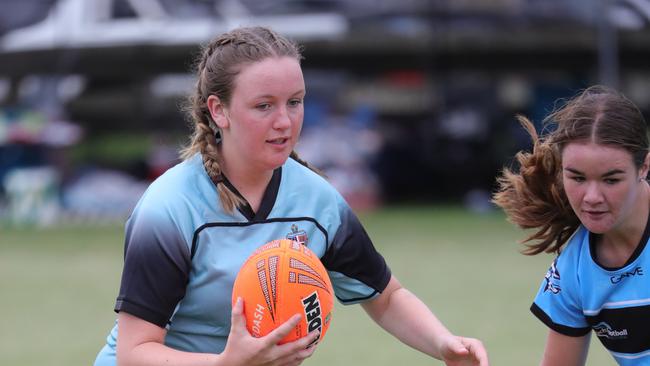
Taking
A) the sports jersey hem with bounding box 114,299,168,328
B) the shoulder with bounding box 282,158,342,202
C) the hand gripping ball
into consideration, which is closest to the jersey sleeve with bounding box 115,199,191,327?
the sports jersey hem with bounding box 114,299,168,328

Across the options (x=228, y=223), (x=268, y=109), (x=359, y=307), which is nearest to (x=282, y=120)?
(x=268, y=109)

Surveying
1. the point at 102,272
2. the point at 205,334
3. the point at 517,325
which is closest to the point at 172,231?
the point at 205,334

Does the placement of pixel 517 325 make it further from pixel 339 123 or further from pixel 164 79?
pixel 164 79

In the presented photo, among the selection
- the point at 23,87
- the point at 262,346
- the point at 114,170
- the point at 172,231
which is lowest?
the point at 262,346

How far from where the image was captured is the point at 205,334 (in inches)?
147

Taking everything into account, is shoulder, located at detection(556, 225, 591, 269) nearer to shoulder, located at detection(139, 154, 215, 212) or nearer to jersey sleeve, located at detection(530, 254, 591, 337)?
jersey sleeve, located at detection(530, 254, 591, 337)

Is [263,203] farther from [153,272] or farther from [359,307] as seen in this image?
[359,307]

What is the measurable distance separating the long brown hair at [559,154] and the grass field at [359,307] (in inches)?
105

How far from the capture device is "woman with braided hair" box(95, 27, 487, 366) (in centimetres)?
353

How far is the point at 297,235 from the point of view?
12.4 feet

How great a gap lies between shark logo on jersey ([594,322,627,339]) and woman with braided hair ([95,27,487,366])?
1.55 feet

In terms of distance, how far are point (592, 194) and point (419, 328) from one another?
767 mm

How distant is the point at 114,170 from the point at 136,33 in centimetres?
198

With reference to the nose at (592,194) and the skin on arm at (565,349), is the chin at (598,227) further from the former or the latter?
the skin on arm at (565,349)
